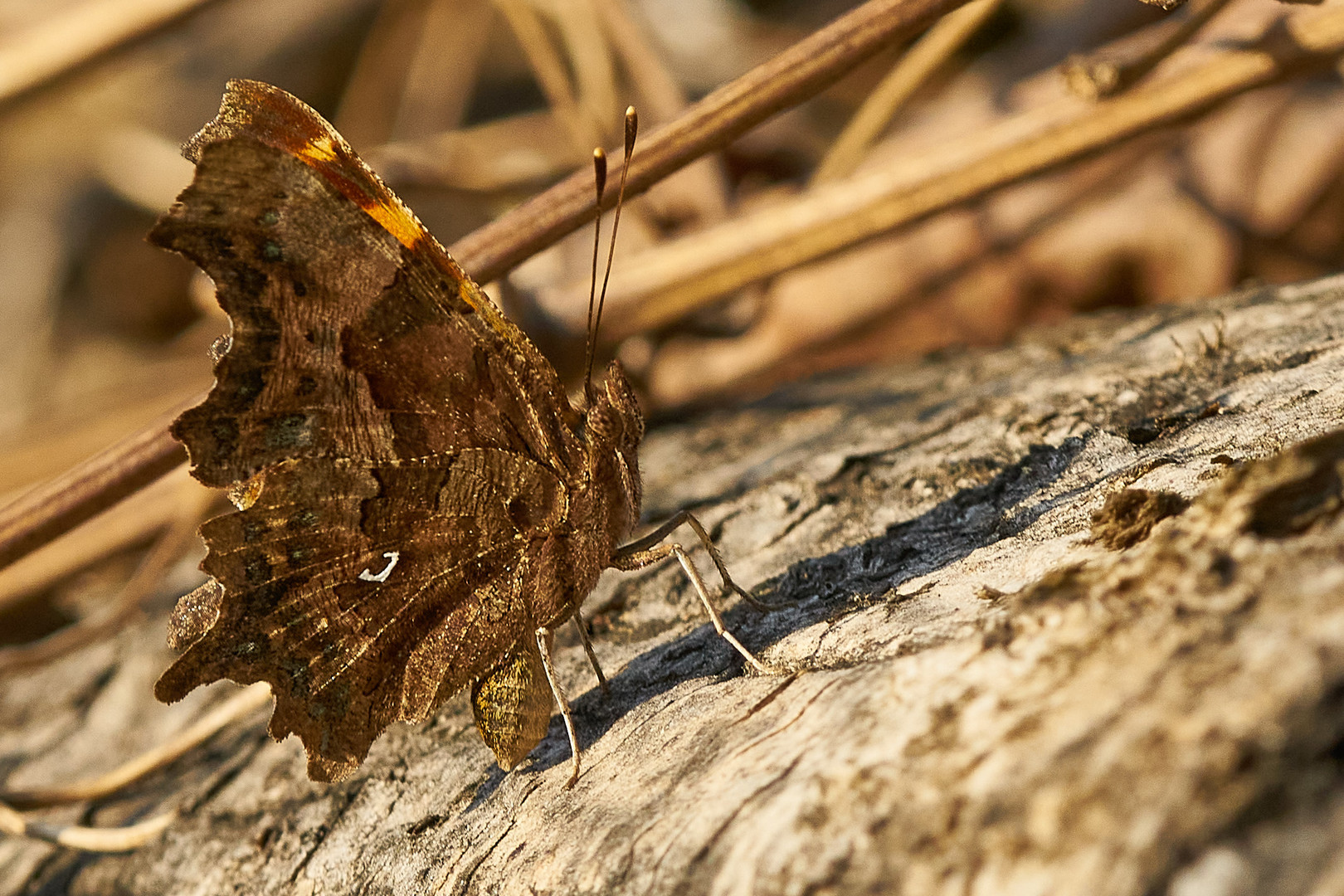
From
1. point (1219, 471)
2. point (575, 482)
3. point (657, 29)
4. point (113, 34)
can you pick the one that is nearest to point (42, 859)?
point (575, 482)

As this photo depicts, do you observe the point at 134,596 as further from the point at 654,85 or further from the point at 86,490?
the point at 654,85

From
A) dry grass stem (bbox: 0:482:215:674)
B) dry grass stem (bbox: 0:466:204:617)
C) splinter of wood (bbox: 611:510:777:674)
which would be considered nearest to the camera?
splinter of wood (bbox: 611:510:777:674)

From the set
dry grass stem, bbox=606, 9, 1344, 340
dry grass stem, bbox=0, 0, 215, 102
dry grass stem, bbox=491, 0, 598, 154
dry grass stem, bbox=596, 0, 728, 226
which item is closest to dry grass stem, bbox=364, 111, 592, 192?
dry grass stem, bbox=491, 0, 598, 154

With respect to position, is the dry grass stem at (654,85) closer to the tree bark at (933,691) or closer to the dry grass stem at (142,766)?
the tree bark at (933,691)

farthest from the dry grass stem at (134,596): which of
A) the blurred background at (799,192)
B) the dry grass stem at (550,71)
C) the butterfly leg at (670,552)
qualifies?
the dry grass stem at (550,71)

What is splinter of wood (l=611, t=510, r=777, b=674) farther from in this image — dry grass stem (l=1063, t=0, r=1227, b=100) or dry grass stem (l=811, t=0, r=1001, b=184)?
dry grass stem (l=811, t=0, r=1001, b=184)

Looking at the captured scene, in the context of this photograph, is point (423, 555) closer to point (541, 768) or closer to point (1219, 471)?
point (541, 768)

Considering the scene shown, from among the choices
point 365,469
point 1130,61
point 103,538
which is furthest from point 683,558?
point 103,538
